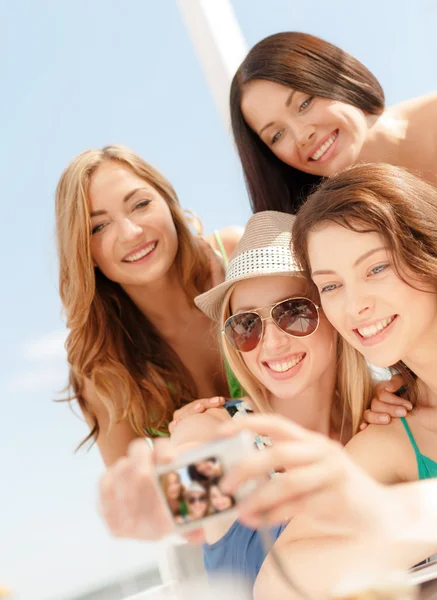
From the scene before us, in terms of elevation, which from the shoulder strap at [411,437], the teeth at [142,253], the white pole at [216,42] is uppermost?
the white pole at [216,42]

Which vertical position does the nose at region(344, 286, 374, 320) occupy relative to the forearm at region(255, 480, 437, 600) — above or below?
above

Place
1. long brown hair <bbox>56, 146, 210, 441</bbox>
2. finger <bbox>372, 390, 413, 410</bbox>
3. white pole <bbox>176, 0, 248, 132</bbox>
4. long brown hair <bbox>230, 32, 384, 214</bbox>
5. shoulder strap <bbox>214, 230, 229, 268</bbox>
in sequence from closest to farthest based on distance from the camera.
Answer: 1. finger <bbox>372, 390, 413, 410</bbox>
2. long brown hair <bbox>230, 32, 384, 214</bbox>
3. long brown hair <bbox>56, 146, 210, 441</bbox>
4. shoulder strap <bbox>214, 230, 229, 268</bbox>
5. white pole <bbox>176, 0, 248, 132</bbox>

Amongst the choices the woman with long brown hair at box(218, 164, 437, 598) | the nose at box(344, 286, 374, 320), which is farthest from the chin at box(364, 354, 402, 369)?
the nose at box(344, 286, 374, 320)

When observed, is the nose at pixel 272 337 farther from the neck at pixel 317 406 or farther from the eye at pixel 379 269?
the eye at pixel 379 269

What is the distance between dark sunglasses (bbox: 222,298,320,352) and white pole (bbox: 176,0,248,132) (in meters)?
1.72

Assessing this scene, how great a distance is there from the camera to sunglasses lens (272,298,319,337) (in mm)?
2359

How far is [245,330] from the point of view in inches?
95.0

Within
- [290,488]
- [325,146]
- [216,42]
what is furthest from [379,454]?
[216,42]

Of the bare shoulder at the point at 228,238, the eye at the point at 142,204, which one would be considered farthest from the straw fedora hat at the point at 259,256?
the bare shoulder at the point at 228,238

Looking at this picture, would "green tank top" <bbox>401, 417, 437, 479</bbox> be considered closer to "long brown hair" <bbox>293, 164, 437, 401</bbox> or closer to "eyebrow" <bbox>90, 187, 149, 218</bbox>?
"long brown hair" <bbox>293, 164, 437, 401</bbox>

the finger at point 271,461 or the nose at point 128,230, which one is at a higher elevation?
the finger at point 271,461

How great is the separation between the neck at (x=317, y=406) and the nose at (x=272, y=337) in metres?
0.27

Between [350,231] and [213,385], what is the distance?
1584mm

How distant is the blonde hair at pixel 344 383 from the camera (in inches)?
95.3
